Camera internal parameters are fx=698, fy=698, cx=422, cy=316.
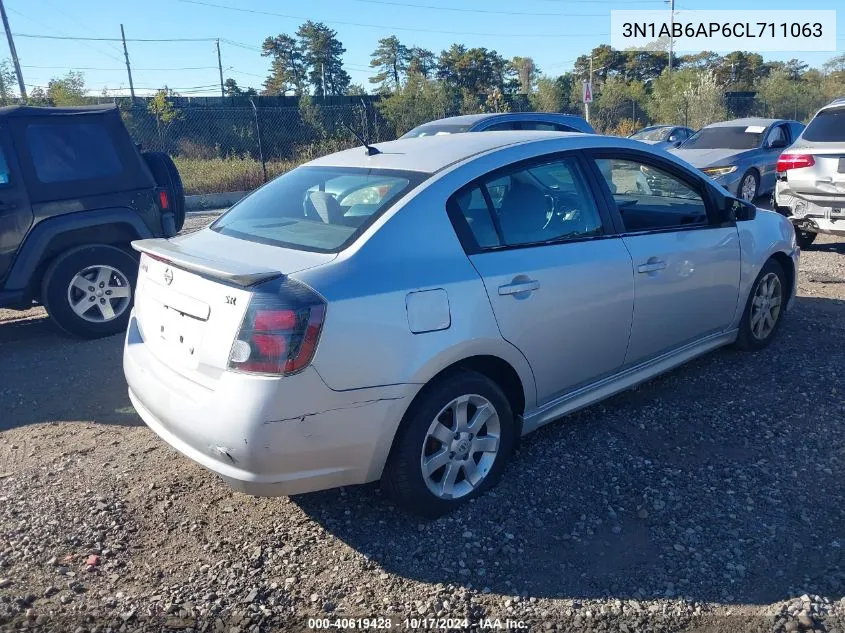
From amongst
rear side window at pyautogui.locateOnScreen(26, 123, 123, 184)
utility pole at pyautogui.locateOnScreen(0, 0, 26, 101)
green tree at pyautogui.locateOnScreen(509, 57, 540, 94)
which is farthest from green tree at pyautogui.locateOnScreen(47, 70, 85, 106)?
green tree at pyautogui.locateOnScreen(509, 57, 540, 94)

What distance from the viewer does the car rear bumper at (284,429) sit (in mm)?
2643

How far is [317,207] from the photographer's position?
3492mm

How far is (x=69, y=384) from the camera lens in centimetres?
493

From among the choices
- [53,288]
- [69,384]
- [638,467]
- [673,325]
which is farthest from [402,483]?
[53,288]

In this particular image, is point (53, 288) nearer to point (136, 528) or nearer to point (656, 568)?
point (136, 528)

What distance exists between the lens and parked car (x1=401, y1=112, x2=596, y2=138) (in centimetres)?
938

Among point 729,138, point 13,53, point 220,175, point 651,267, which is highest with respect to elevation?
point 13,53

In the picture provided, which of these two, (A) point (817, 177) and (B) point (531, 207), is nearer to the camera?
(B) point (531, 207)

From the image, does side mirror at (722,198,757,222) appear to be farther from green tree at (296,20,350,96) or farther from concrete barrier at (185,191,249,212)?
green tree at (296,20,350,96)

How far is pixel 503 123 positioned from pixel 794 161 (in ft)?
11.8

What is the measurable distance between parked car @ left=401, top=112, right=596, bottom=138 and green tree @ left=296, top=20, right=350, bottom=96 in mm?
38466

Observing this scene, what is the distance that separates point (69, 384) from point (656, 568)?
4068 millimetres

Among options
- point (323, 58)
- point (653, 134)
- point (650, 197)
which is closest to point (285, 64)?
point (323, 58)

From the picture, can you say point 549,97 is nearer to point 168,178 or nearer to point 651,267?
point 168,178
